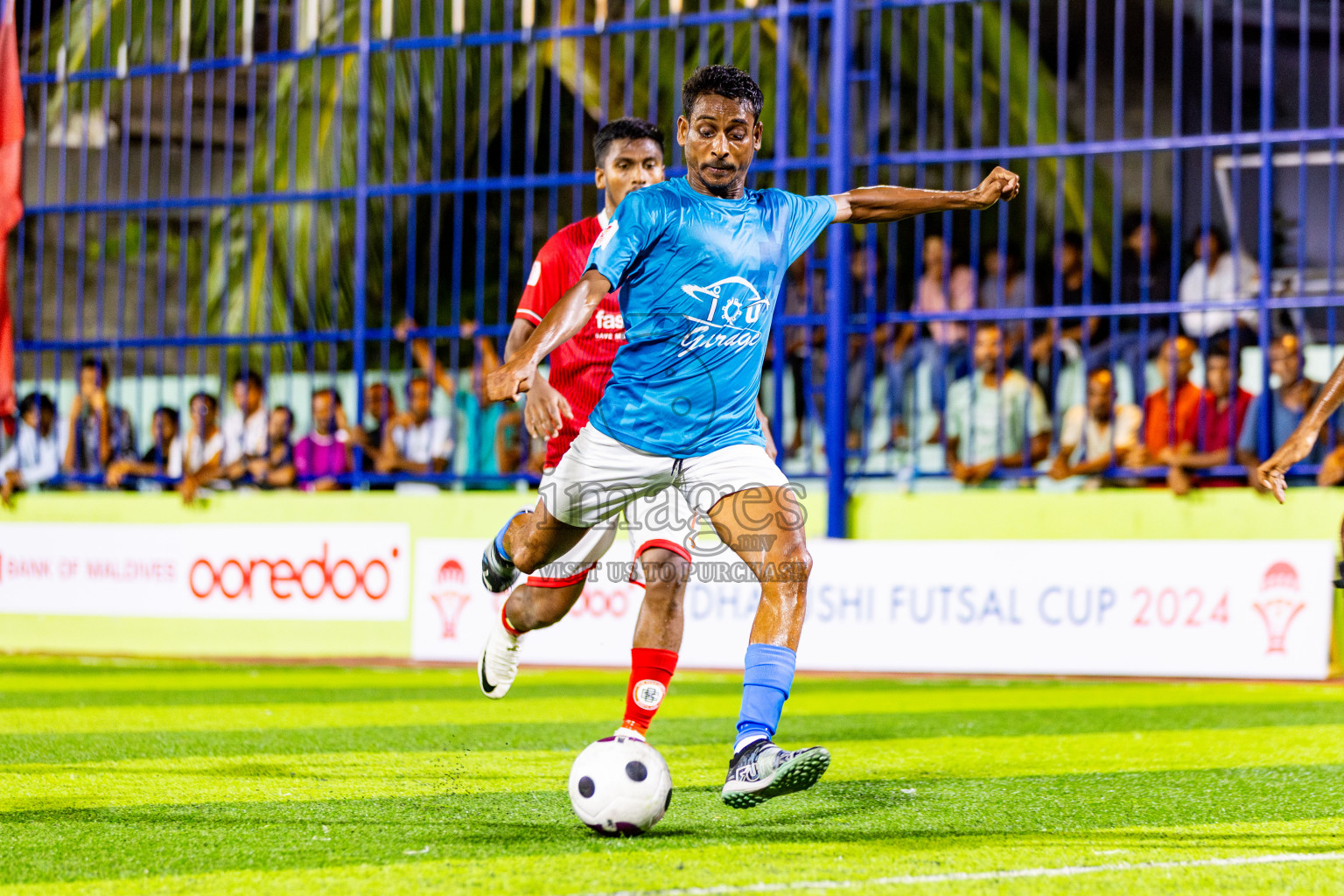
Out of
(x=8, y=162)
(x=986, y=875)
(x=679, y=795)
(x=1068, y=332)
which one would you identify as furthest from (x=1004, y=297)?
(x=8, y=162)

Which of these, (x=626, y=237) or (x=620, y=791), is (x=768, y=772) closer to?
(x=620, y=791)

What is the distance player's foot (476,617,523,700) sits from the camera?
6.04 m

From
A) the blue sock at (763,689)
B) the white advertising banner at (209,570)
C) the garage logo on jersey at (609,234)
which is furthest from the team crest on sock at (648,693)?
the white advertising banner at (209,570)

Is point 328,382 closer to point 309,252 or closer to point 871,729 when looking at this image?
point 309,252

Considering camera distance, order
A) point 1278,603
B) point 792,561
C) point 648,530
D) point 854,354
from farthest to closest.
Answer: point 854,354 → point 1278,603 → point 648,530 → point 792,561

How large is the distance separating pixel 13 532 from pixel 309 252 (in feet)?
9.57

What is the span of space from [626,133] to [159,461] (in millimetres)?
6662

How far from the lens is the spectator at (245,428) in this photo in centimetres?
1139

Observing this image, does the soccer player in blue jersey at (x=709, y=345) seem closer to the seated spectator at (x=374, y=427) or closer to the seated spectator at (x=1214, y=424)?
the seated spectator at (x=1214, y=424)

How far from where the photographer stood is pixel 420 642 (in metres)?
10.6

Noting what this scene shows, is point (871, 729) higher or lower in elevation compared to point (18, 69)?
lower

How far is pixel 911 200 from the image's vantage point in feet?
15.7

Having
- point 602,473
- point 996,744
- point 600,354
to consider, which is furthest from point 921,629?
point 602,473

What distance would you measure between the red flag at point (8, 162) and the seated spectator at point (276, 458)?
2.24 m
